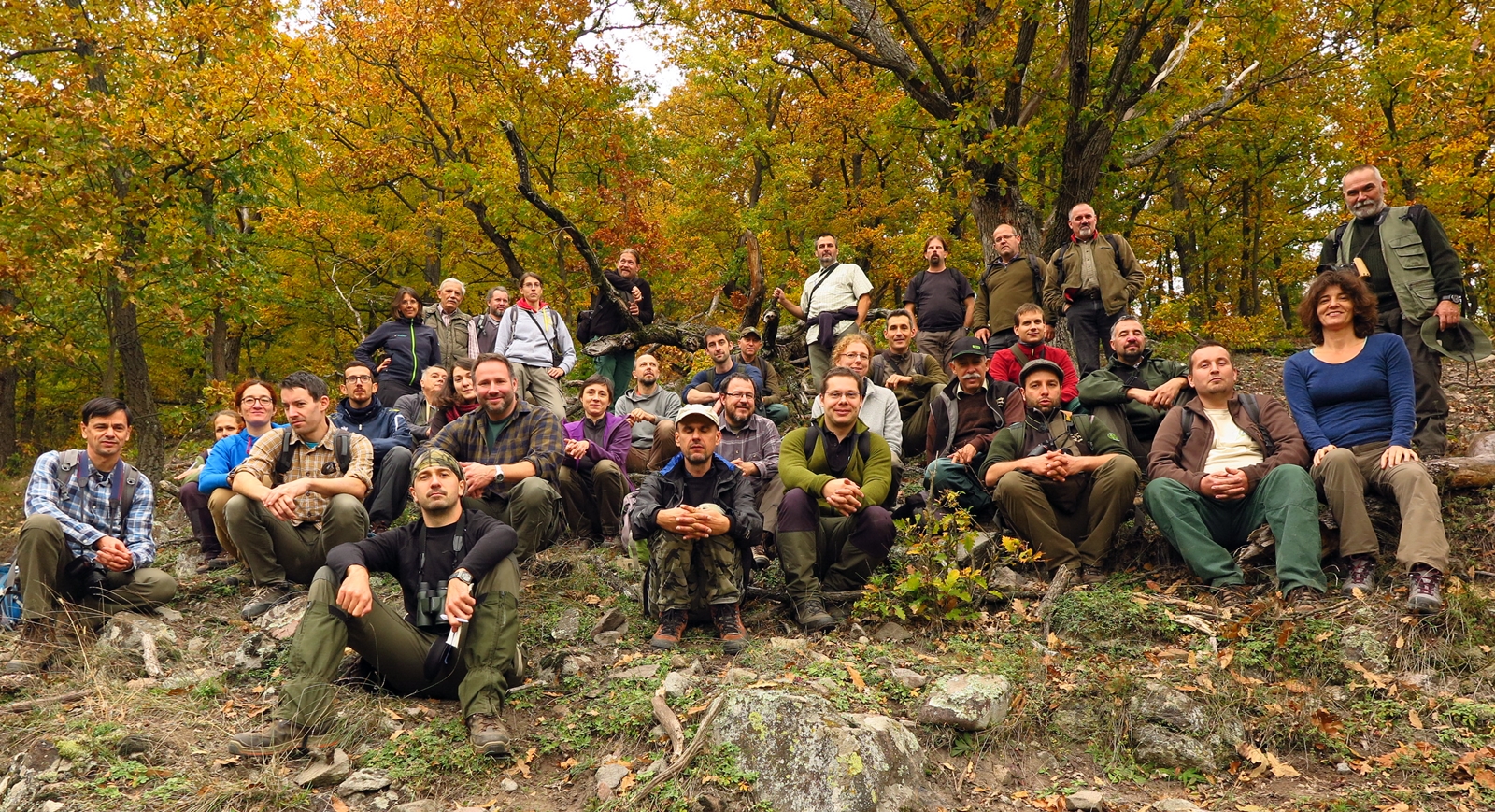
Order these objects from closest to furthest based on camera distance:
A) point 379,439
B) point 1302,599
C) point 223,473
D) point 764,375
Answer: point 1302,599, point 223,473, point 379,439, point 764,375

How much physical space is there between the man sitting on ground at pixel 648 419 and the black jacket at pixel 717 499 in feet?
5.87

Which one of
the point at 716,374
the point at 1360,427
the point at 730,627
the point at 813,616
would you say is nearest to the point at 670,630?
the point at 730,627

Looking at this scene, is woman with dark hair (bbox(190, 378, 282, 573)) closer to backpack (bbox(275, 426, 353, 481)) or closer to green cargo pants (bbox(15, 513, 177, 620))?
backpack (bbox(275, 426, 353, 481))

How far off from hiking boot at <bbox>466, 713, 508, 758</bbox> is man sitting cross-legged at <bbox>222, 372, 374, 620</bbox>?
224cm

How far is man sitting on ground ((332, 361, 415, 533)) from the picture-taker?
679 centimetres

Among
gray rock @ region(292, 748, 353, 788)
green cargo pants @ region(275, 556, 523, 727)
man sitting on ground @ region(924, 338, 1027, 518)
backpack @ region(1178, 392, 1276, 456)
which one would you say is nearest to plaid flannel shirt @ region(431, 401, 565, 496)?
green cargo pants @ region(275, 556, 523, 727)

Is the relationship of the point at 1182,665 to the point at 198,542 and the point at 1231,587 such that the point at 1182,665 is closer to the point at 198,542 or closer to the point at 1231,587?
the point at 1231,587

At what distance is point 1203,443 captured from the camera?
229 inches

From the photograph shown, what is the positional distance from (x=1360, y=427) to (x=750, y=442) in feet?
13.3

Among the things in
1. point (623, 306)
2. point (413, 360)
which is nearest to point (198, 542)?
point (413, 360)

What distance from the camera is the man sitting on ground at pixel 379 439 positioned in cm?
679

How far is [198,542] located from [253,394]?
194cm

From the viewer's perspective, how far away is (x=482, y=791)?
4180 mm

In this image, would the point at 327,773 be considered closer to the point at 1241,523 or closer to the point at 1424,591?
the point at 1241,523
